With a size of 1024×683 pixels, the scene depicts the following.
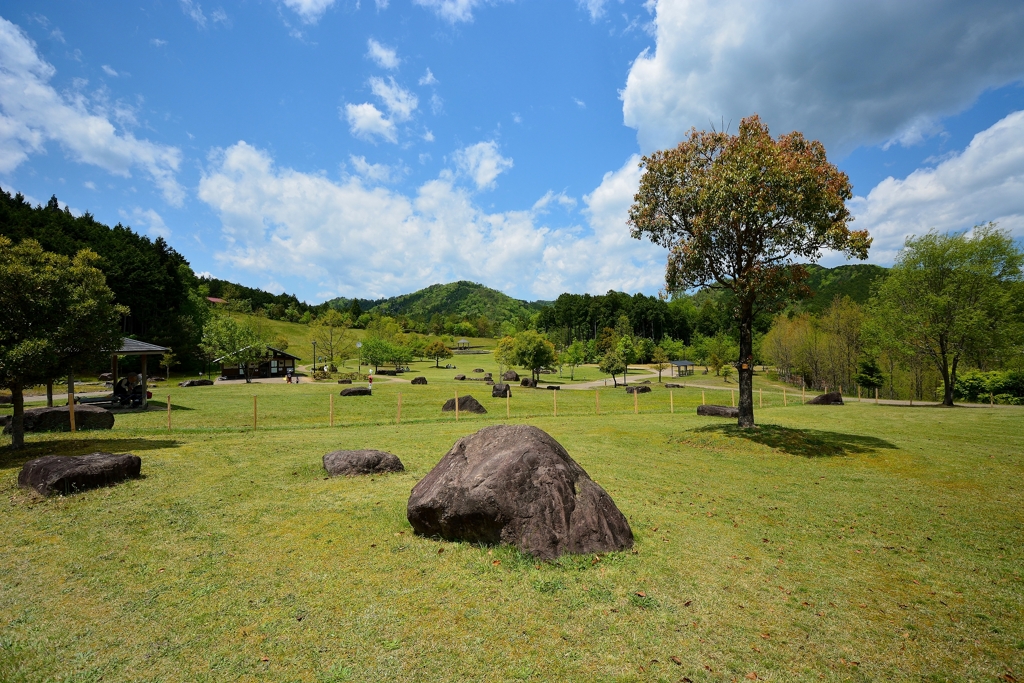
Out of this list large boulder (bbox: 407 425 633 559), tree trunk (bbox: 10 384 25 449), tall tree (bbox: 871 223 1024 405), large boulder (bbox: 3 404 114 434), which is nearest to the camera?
large boulder (bbox: 407 425 633 559)

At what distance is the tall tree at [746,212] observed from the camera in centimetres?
1606

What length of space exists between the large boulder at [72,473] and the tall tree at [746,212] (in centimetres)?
1831

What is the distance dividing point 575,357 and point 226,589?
254 ft

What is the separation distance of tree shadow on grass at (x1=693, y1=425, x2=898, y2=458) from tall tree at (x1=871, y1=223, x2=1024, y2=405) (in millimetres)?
24622

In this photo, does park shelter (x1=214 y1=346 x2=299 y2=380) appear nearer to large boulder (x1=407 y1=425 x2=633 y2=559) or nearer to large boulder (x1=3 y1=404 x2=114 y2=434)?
large boulder (x1=3 y1=404 x2=114 y2=434)

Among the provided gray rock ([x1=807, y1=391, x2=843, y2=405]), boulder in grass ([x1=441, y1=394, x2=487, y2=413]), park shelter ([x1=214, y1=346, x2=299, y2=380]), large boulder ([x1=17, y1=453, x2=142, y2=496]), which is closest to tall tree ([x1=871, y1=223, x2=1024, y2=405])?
gray rock ([x1=807, y1=391, x2=843, y2=405])

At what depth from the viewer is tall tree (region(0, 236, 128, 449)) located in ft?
41.5

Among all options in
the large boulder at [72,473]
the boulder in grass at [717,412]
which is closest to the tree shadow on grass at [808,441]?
the boulder in grass at [717,412]

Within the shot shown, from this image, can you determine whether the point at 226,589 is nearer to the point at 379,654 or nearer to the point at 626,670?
the point at 379,654

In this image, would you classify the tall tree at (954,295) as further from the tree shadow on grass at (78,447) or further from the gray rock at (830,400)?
the tree shadow on grass at (78,447)

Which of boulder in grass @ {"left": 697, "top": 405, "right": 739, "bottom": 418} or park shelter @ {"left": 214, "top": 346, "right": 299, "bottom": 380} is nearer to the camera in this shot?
boulder in grass @ {"left": 697, "top": 405, "right": 739, "bottom": 418}

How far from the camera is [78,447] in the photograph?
1478 centimetres

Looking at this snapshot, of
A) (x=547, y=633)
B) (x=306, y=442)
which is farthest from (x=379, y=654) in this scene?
(x=306, y=442)

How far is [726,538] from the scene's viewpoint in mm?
8406
